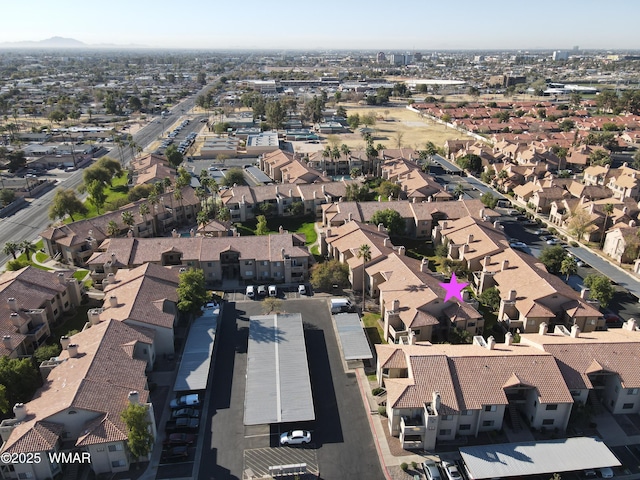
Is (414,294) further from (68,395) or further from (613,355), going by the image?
(68,395)

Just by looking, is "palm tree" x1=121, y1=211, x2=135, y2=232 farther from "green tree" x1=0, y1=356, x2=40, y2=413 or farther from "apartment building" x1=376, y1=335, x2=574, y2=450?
"apartment building" x1=376, y1=335, x2=574, y2=450

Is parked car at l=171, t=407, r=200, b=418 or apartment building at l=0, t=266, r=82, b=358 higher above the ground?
apartment building at l=0, t=266, r=82, b=358

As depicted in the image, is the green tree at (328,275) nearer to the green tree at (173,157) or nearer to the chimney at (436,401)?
the chimney at (436,401)

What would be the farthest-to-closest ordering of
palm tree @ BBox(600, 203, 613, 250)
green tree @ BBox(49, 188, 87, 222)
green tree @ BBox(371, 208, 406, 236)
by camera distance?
green tree @ BBox(49, 188, 87, 222), palm tree @ BBox(600, 203, 613, 250), green tree @ BBox(371, 208, 406, 236)

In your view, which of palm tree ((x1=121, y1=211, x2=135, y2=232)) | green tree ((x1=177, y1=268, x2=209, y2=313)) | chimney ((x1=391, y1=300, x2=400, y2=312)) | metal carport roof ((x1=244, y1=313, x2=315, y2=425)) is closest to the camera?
metal carport roof ((x1=244, y1=313, x2=315, y2=425))

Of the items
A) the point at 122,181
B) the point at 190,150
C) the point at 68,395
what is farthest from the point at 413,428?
the point at 190,150

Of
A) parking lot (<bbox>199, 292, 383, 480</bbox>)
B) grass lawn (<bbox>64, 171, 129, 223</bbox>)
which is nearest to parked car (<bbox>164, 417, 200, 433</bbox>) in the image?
parking lot (<bbox>199, 292, 383, 480</bbox>)

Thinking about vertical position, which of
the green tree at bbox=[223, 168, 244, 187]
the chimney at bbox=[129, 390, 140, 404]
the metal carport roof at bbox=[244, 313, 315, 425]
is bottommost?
the metal carport roof at bbox=[244, 313, 315, 425]
